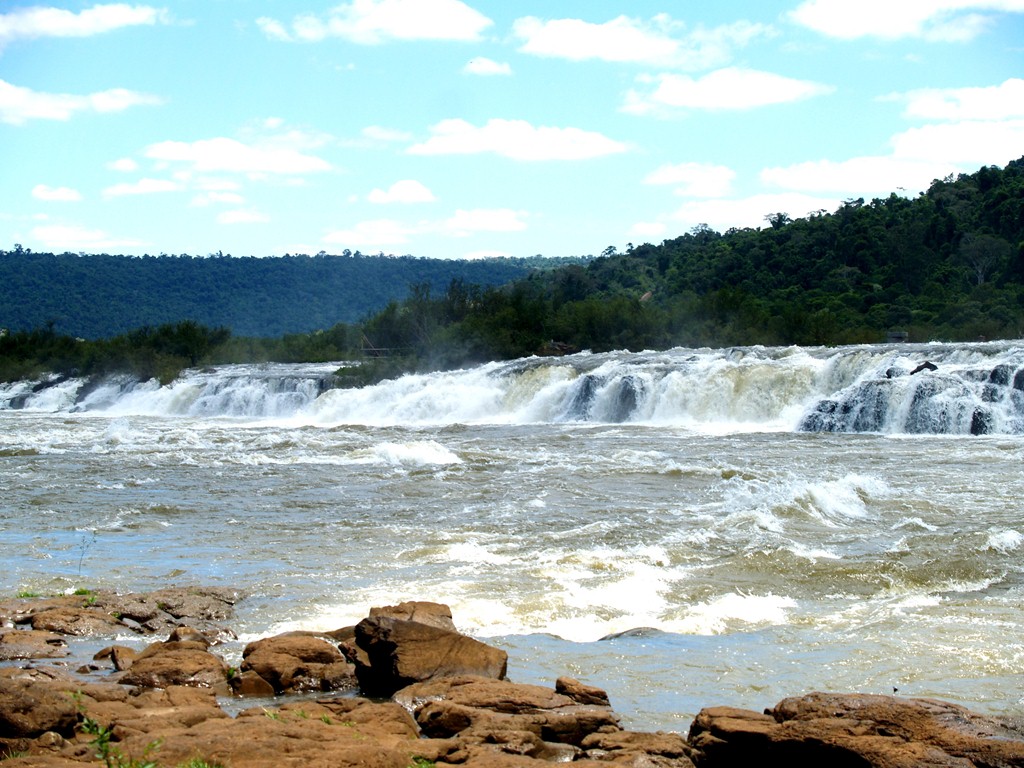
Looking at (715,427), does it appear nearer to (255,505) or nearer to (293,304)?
(255,505)

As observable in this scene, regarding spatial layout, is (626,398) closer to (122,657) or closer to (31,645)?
(31,645)

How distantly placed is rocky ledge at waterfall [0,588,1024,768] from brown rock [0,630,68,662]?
21 mm

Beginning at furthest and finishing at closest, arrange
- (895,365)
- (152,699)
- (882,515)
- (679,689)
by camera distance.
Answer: (895,365) < (882,515) < (679,689) < (152,699)

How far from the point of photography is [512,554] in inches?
438

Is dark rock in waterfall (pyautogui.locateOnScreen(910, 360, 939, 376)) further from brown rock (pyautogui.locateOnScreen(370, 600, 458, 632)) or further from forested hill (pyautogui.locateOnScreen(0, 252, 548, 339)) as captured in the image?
forested hill (pyautogui.locateOnScreen(0, 252, 548, 339))

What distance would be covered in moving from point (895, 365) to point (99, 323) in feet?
378

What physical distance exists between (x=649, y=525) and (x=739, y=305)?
33.9 m

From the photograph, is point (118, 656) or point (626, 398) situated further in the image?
point (626, 398)

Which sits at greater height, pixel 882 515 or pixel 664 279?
pixel 664 279

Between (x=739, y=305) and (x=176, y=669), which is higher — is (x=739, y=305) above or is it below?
above

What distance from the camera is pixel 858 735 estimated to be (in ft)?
16.5

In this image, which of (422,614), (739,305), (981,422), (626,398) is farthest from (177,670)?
(739,305)

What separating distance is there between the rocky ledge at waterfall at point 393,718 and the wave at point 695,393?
18.6m

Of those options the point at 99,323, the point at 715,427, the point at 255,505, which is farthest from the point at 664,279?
the point at 99,323
